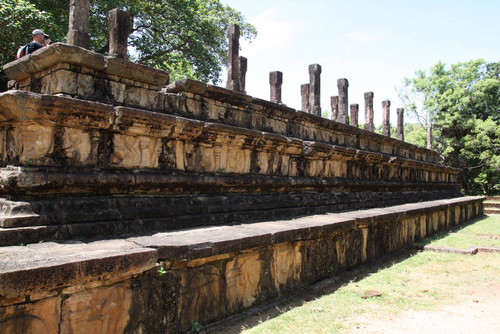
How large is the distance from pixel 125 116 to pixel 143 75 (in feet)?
1.94

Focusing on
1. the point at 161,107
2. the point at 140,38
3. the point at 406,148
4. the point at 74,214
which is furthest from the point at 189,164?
A: the point at 140,38

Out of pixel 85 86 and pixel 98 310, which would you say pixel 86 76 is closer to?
pixel 85 86

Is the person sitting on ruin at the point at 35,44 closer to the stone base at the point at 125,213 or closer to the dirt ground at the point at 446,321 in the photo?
the stone base at the point at 125,213

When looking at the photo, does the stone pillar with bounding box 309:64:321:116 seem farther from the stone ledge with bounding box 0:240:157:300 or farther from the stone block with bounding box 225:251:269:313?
the stone ledge with bounding box 0:240:157:300

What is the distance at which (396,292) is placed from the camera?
14.0 ft

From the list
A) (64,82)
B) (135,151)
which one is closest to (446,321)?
(135,151)

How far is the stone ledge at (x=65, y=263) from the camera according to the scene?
6.32 ft

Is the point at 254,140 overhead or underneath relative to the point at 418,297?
overhead

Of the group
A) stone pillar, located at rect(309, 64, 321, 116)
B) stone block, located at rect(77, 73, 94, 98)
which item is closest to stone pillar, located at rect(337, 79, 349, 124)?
stone pillar, located at rect(309, 64, 321, 116)

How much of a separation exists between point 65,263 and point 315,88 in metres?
7.47

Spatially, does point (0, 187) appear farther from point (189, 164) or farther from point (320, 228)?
point (320, 228)

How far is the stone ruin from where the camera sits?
7.66ft

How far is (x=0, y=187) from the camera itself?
9.48 feet

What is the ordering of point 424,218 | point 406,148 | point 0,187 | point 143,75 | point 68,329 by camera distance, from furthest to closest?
point 406,148 < point 424,218 < point 143,75 < point 0,187 < point 68,329
